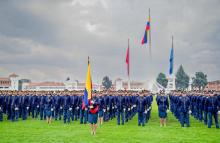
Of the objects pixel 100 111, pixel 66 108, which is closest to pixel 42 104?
pixel 66 108

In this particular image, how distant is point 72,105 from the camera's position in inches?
853

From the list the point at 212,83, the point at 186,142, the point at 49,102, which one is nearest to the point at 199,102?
the point at 186,142

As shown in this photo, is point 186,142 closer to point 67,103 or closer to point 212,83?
point 67,103

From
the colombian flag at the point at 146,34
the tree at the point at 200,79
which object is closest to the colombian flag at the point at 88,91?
the colombian flag at the point at 146,34

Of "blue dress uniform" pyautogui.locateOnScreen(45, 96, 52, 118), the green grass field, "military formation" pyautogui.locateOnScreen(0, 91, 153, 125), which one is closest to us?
the green grass field

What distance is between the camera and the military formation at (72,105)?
20.6 metres

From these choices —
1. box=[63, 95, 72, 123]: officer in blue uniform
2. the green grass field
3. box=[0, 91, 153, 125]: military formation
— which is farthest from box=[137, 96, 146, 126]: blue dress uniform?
box=[63, 95, 72, 123]: officer in blue uniform

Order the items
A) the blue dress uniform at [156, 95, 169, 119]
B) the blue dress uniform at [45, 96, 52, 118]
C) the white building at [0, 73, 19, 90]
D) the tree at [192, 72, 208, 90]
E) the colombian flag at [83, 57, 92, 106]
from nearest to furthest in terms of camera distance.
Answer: the colombian flag at [83, 57, 92, 106]
the blue dress uniform at [156, 95, 169, 119]
the blue dress uniform at [45, 96, 52, 118]
the white building at [0, 73, 19, 90]
the tree at [192, 72, 208, 90]

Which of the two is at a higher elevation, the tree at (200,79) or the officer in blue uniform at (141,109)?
the tree at (200,79)

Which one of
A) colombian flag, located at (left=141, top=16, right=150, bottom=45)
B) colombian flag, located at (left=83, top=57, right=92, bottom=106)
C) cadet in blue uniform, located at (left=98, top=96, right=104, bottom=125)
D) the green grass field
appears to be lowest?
the green grass field

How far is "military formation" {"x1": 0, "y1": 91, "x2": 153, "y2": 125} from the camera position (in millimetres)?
20578

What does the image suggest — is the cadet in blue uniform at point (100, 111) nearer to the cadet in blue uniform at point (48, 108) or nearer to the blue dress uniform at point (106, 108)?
the blue dress uniform at point (106, 108)

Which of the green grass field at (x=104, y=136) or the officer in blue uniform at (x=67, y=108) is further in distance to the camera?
the officer in blue uniform at (x=67, y=108)

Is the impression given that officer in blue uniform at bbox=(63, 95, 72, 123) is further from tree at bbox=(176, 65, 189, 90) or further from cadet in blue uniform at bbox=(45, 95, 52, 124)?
tree at bbox=(176, 65, 189, 90)
